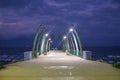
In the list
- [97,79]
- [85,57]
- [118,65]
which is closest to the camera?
[97,79]

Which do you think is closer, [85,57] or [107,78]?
[107,78]

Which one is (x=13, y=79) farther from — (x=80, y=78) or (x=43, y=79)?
(x=80, y=78)

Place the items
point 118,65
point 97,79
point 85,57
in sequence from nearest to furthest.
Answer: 1. point 97,79
2. point 118,65
3. point 85,57

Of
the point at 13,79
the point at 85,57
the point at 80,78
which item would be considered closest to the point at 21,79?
the point at 13,79

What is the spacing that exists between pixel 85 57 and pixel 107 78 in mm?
22249

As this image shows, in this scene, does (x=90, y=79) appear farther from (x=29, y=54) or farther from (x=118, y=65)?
(x=29, y=54)

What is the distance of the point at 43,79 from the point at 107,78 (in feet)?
9.57

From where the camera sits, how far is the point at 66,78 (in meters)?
14.9

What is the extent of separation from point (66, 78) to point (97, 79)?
57.6 inches

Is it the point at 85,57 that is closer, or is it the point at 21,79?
the point at 21,79

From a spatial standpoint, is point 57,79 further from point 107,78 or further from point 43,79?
point 107,78

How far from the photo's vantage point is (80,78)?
14852 mm

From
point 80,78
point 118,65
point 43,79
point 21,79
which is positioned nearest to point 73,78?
point 80,78

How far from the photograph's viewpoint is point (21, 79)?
48.0 feet
